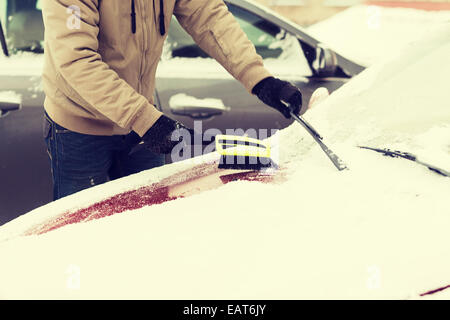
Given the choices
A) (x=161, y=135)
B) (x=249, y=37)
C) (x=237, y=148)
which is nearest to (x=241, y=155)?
(x=237, y=148)

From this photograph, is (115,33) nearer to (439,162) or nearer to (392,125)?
(392,125)

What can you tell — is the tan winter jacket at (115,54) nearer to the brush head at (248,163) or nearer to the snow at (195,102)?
the brush head at (248,163)

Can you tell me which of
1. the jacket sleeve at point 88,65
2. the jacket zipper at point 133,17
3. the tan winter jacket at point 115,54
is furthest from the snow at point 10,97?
the jacket zipper at point 133,17

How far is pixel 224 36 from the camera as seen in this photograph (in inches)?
69.6

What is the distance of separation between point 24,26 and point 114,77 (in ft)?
4.59

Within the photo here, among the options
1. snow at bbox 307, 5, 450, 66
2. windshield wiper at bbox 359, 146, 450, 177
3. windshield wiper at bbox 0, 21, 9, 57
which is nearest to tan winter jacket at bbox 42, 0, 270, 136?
windshield wiper at bbox 359, 146, 450, 177

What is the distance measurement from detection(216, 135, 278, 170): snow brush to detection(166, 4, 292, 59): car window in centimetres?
135

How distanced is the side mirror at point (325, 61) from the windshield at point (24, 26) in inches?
57.8

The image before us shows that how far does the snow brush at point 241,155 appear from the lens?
1.46 metres

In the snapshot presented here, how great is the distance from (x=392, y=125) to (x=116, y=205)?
869 millimetres

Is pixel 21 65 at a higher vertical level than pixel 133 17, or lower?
higher

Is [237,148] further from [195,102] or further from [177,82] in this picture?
[177,82]

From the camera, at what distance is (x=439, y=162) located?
4.24 ft

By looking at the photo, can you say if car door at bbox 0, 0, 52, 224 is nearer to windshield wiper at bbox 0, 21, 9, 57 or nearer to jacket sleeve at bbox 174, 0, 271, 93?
windshield wiper at bbox 0, 21, 9, 57
